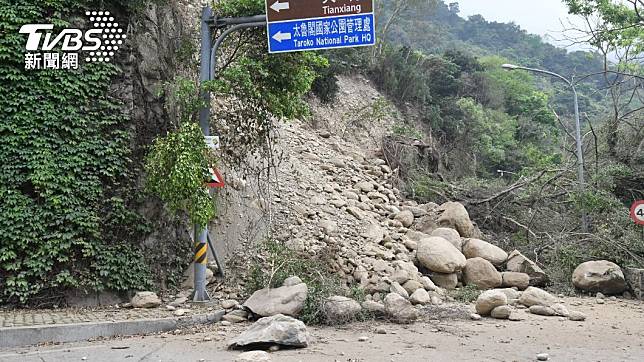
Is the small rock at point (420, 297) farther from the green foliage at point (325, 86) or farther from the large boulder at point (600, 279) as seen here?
the green foliage at point (325, 86)

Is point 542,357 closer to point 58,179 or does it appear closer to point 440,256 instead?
point 440,256

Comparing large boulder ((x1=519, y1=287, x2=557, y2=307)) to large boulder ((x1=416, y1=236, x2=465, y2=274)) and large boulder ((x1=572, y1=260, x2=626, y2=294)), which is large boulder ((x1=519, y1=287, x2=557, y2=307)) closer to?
large boulder ((x1=416, y1=236, x2=465, y2=274))

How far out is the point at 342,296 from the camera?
30.5 ft

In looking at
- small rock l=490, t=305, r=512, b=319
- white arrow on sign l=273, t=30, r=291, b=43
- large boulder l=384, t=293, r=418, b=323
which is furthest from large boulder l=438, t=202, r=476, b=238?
white arrow on sign l=273, t=30, r=291, b=43

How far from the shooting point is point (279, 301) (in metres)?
8.80

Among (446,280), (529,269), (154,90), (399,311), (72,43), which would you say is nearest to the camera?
(399,311)

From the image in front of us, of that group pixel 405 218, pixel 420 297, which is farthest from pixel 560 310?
pixel 405 218

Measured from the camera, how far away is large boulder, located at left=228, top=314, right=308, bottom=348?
22.7 ft

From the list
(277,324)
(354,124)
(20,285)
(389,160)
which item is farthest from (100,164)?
(354,124)

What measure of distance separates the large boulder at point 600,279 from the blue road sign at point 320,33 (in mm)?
7387

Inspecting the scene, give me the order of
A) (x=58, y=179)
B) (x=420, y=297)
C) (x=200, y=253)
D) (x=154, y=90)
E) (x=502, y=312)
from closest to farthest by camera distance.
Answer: (x=58, y=179) < (x=502, y=312) < (x=200, y=253) < (x=420, y=297) < (x=154, y=90)

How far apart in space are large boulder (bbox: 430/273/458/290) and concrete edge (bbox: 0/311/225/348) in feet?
19.5

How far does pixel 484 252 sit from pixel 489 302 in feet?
13.8

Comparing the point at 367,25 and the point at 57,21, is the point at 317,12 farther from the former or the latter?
the point at 57,21
